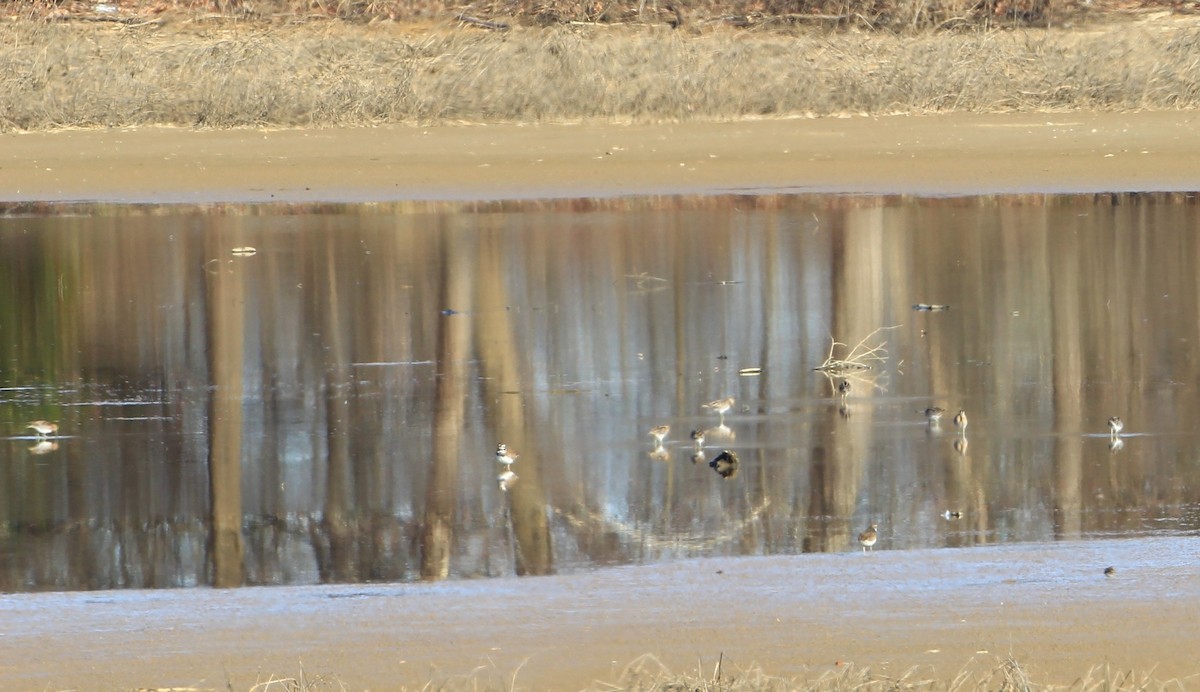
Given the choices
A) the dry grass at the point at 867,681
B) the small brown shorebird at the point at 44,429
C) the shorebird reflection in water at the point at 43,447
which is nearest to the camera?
the dry grass at the point at 867,681

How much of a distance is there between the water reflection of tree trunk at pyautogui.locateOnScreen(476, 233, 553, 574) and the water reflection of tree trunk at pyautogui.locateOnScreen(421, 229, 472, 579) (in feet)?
0.38

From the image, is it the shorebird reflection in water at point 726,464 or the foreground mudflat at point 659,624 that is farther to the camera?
the shorebird reflection in water at point 726,464

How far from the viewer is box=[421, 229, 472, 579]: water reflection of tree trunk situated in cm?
686

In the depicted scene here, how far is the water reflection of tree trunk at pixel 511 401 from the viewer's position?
6832mm

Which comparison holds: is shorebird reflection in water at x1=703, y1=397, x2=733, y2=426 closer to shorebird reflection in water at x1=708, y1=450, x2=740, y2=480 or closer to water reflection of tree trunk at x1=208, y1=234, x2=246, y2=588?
shorebird reflection in water at x1=708, y1=450, x2=740, y2=480

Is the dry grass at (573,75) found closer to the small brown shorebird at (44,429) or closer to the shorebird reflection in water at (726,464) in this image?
the small brown shorebird at (44,429)

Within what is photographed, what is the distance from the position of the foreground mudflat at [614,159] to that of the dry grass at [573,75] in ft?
1.26

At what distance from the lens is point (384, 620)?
593 cm

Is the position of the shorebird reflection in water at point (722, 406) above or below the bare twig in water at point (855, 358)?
below

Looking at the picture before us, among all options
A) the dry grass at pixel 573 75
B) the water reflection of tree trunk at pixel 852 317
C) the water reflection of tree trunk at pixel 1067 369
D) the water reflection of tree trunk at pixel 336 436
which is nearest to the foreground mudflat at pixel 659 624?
the water reflection of tree trunk at pixel 336 436

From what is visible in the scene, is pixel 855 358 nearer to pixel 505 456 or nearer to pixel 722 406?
pixel 722 406

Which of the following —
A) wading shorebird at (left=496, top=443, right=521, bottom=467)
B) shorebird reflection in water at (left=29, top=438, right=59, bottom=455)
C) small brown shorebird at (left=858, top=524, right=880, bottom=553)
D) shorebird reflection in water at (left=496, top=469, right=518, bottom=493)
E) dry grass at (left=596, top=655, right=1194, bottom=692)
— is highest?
shorebird reflection in water at (left=29, top=438, right=59, bottom=455)

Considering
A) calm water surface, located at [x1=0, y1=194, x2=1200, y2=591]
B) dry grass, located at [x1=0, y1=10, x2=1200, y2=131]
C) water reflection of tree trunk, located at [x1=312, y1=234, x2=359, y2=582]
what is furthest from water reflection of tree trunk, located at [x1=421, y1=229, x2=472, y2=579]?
dry grass, located at [x1=0, y1=10, x2=1200, y2=131]

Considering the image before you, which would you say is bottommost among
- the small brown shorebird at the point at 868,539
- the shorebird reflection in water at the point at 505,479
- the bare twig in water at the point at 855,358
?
the small brown shorebird at the point at 868,539
